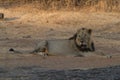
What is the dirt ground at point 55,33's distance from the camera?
1287 cm

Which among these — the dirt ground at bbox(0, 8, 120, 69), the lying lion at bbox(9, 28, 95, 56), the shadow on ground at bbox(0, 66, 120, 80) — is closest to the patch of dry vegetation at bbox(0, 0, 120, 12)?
the dirt ground at bbox(0, 8, 120, 69)

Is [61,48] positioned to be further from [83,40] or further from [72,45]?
[83,40]

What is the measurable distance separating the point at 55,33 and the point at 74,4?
5904 millimetres

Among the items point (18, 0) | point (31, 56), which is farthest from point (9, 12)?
point (31, 56)

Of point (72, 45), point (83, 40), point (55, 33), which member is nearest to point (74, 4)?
point (55, 33)

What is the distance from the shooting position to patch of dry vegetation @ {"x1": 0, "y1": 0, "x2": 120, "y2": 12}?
80.8ft

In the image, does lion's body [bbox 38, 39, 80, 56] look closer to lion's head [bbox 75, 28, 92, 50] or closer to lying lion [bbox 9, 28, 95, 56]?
lying lion [bbox 9, 28, 95, 56]

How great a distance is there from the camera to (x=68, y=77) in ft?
33.2

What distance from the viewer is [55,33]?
1978 centimetres

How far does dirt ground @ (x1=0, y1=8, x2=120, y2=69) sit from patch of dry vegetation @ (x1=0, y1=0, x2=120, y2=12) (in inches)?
36.0

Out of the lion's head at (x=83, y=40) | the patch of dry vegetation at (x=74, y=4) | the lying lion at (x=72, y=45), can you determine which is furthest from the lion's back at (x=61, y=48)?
the patch of dry vegetation at (x=74, y=4)

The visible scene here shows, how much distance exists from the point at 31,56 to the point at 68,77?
154 inches

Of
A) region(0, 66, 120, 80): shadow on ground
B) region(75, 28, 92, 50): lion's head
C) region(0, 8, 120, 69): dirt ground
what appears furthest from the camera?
region(75, 28, 92, 50): lion's head

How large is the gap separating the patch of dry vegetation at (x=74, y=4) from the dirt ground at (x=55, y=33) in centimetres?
91
